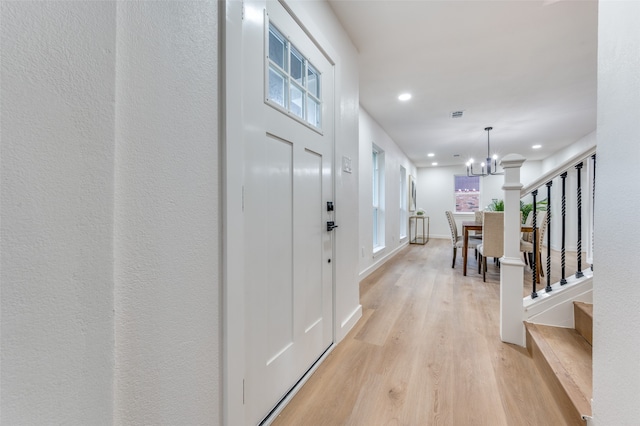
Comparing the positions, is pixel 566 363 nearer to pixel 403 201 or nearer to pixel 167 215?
pixel 167 215

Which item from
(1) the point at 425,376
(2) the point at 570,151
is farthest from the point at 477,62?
(2) the point at 570,151

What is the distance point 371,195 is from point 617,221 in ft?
10.4

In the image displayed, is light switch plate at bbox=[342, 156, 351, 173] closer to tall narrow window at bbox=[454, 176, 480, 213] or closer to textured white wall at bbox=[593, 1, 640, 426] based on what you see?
textured white wall at bbox=[593, 1, 640, 426]

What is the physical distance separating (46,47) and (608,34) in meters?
1.66

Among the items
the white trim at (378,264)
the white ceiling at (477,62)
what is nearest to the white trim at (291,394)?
the white trim at (378,264)

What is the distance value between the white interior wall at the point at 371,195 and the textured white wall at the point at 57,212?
2.57 meters

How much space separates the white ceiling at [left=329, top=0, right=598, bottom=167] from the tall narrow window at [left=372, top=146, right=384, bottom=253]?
63cm

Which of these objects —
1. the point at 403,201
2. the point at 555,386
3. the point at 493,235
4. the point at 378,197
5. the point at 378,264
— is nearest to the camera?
the point at 555,386

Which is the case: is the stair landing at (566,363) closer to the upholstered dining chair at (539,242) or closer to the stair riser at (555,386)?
the stair riser at (555,386)

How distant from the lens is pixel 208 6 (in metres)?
0.87

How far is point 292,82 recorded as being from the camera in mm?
1460

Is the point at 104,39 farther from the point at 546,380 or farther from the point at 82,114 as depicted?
the point at 546,380

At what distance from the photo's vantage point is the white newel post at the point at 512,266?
5.99 feet

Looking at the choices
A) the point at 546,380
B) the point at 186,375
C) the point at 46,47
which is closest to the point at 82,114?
the point at 46,47
